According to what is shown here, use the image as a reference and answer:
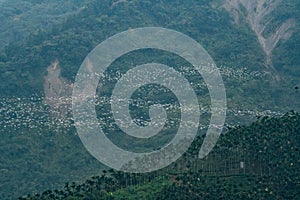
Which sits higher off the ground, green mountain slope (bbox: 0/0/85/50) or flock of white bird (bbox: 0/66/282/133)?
green mountain slope (bbox: 0/0/85/50)

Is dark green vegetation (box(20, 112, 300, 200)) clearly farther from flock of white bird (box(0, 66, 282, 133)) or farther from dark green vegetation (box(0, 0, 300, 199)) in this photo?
flock of white bird (box(0, 66, 282, 133))

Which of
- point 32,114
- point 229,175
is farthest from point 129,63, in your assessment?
point 229,175

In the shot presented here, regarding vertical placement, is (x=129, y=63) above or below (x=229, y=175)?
above

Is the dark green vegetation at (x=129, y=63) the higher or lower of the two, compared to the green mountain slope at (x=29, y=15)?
lower

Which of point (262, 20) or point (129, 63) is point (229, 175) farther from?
point (262, 20)

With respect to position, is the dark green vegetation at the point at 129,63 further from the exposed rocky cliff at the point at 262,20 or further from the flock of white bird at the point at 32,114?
the exposed rocky cliff at the point at 262,20

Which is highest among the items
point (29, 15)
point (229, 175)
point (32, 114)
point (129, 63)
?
point (29, 15)

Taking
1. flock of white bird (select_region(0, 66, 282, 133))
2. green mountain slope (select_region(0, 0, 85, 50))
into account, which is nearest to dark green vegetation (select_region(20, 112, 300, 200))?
flock of white bird (select_region(0, 66, 282, 133))

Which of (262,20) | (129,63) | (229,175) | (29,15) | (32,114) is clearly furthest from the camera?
(29,15)

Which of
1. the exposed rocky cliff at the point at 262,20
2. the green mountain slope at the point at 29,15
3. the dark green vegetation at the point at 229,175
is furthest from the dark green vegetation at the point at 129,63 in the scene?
the exposed rocky cliff at the point at 262,20

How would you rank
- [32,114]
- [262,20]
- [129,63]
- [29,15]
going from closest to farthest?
[32,114], [129,63], [262,20], [29,15]
